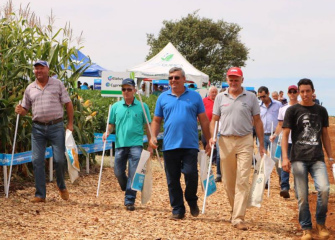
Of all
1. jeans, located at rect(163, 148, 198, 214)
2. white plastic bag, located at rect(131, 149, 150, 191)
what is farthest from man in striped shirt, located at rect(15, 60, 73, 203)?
jeans, located at rect(163, 148, 198, 214)

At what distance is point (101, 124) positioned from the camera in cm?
1558

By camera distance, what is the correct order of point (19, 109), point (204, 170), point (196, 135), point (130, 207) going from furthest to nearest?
point (19, 109) → point (130, 207) → point (204, 170) → point (196, 135)

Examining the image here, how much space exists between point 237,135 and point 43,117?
2.97 metres

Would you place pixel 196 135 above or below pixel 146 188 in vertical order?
above

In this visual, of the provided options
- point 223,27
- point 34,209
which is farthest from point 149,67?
point 223,27

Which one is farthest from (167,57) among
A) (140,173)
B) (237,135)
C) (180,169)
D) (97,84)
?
(237,135)

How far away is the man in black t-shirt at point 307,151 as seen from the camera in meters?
7.28

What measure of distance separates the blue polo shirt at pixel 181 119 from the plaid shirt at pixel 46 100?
6.32ft

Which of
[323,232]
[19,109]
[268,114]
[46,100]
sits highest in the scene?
[46,100]

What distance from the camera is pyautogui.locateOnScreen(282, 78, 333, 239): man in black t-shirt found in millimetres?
7281

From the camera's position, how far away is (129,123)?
362 inches

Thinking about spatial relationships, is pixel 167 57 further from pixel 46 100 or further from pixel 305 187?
pixel 305 187

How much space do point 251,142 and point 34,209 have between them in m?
3.13

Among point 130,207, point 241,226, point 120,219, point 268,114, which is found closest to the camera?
point 241,226
